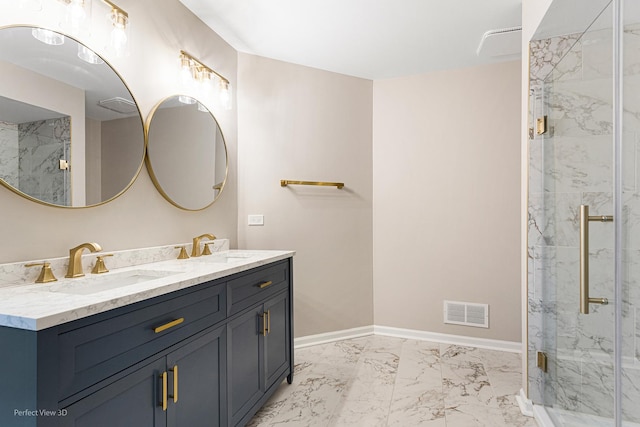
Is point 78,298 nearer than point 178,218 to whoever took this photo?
Yes

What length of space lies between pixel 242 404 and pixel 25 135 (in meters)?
1.48

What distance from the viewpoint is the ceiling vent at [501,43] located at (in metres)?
2.40

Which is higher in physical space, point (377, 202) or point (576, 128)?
point (576, 128)

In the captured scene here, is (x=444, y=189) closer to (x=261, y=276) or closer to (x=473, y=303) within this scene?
(x=473, y=303)

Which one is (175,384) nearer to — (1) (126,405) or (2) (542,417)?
(1) (126,405)

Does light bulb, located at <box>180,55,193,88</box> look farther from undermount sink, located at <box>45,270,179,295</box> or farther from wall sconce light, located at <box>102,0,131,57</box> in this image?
undermount sink, located at <box>45,270,179,295</box>

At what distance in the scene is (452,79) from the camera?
2992 mm

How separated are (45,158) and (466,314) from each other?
3.00 metres

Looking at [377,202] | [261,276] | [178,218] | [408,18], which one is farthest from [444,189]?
[178,218]

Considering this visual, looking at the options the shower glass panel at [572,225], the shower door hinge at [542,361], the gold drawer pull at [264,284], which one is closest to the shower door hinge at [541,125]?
the shower glass panel at [572,225]

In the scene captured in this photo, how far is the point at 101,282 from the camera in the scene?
1.45 metres

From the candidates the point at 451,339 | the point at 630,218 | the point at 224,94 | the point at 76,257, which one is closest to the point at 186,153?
the point at 224,94

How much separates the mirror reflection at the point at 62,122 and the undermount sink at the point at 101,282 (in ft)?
1.08

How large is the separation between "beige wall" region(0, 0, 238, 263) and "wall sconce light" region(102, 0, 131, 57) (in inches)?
1.7
